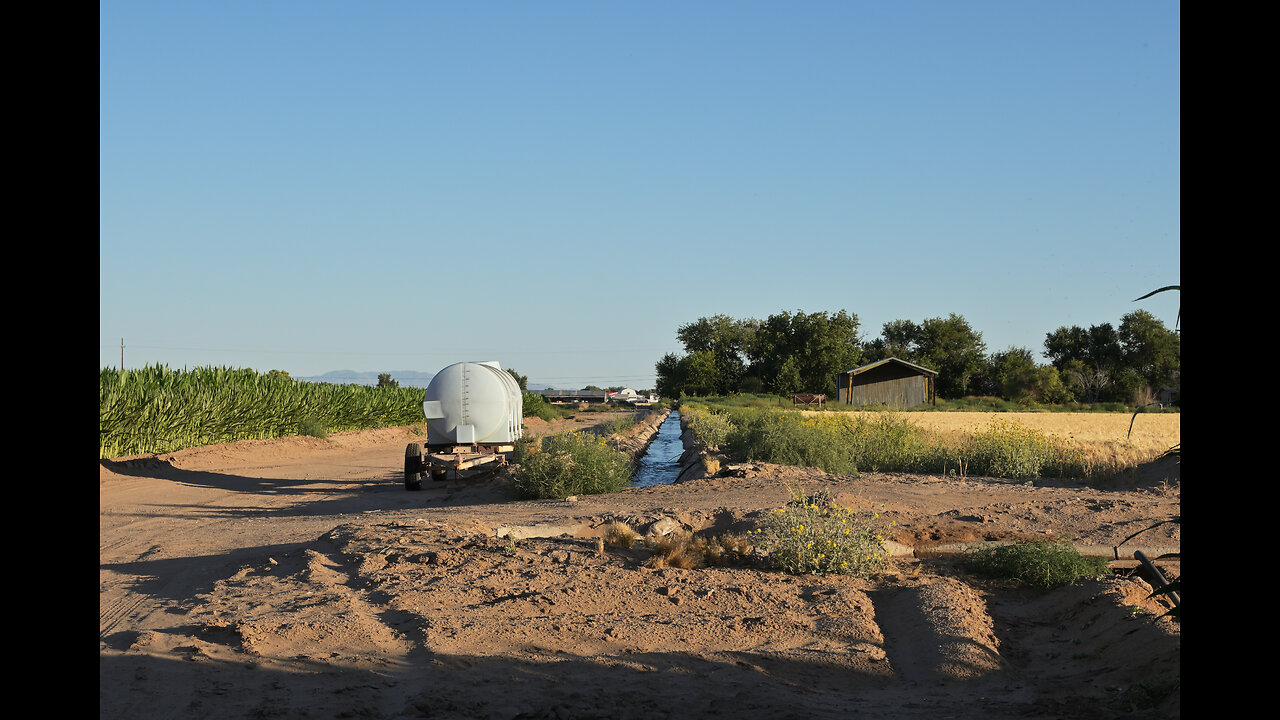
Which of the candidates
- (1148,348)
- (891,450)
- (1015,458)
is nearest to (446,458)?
(891,450)

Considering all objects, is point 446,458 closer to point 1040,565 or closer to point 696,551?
point 696,551

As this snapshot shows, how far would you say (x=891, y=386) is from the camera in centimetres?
5456

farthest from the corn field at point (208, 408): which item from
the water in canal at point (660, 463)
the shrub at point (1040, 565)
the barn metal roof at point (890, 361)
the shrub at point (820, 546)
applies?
the barn metal roof at point (890, 361)

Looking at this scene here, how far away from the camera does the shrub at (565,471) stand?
555 inches

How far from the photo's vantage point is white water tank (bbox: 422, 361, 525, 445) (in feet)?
56.8

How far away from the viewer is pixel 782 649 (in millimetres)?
5875

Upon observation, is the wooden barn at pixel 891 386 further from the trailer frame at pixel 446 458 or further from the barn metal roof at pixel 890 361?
the trailer frame at pixel 446 458

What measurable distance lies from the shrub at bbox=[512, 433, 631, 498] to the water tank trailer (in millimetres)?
2510

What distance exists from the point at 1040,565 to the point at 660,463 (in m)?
18.1

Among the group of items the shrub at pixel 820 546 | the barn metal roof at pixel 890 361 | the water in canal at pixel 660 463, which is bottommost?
the water in canal at pixel 660 463

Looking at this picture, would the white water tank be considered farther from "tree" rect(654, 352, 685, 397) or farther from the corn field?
"tree" rect(654, 352, 685, 397)

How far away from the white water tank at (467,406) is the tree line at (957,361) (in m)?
49.3

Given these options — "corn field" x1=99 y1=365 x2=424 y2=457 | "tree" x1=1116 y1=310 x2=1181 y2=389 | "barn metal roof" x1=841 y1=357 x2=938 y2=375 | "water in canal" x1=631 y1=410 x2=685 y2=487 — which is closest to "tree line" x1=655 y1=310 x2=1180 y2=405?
"tree" x1=1116 y1=310 x2=1181 y2=389
